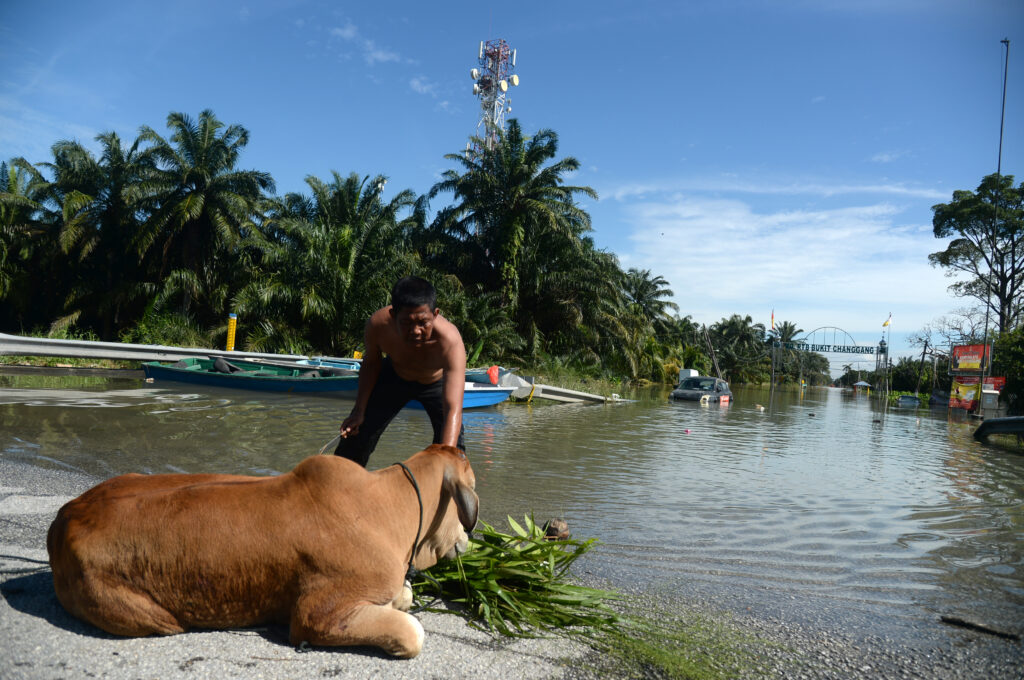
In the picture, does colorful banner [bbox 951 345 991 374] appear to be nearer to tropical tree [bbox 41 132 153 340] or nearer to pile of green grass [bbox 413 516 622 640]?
pile of green grass [bbox 413 516 622 640]

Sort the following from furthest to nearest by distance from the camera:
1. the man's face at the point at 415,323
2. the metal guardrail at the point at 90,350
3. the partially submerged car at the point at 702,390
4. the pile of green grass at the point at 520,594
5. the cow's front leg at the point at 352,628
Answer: the partially submerged car at the point at 702,390 < the metal guardrail at the point at 90,350 < the man's face at the point at 415,323 < the pile of green grass at the point at 520,594 < the cow's front leg at the point at 352,628

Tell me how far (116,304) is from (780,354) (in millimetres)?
83082

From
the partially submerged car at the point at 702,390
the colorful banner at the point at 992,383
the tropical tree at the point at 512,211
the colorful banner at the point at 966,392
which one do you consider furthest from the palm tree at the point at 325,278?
the colorful banner at the point at 966,392

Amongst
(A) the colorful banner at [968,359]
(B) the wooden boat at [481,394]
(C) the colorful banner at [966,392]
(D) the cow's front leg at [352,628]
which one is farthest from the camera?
(C) the colorful banner at [966,392]

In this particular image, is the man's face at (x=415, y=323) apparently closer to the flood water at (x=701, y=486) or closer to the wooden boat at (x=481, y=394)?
the flood water at (x=701, y=486)

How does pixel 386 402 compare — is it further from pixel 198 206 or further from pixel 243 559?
pixel 198 206

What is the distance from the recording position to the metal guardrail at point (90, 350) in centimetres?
1748

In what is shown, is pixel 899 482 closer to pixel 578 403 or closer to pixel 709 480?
pixel 709 480

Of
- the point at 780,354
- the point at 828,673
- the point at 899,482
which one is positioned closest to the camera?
the point at 828,673

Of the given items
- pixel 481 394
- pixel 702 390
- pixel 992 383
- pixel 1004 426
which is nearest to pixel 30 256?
pixel 481 394

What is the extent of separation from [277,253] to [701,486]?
22.2m

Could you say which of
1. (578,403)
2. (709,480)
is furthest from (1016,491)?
(578,403)

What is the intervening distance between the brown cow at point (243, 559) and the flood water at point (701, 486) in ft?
6.77

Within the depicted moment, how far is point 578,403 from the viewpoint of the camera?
23.6 metres
